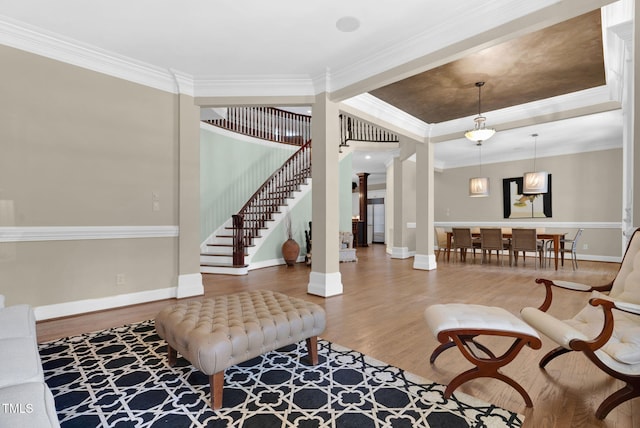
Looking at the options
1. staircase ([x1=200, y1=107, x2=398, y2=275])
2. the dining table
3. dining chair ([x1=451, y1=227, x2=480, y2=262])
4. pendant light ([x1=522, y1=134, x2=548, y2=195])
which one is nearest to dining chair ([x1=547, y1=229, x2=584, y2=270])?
the dining table

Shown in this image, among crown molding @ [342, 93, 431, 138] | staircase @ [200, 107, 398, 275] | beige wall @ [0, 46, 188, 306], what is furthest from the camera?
staircase @ [200, 107, 398, 275]

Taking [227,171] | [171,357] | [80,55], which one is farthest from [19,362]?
[227,171]

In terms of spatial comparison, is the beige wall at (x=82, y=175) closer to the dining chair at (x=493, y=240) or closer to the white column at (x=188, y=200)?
the white column at (x=188, y=200)

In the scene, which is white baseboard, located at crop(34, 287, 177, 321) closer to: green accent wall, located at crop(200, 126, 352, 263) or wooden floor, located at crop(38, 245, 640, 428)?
wooden floor, located at crop(38, 245, 640, 428)

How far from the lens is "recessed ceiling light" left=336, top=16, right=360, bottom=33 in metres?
3.06

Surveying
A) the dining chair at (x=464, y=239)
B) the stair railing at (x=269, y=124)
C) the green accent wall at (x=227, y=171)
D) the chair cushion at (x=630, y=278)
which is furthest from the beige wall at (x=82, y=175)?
the dining chair at (x=464, y=239)

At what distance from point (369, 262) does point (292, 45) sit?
17.9ft

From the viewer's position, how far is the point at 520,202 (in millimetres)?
9203

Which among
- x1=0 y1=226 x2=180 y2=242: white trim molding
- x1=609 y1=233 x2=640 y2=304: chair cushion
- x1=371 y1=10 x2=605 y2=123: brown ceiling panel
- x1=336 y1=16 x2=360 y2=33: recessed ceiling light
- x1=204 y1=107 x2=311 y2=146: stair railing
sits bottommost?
x1=609 y1=233 x2=640 y2=304: chair cushion

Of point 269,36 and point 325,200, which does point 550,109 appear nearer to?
point 325,200

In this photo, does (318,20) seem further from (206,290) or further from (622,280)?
(206,290)

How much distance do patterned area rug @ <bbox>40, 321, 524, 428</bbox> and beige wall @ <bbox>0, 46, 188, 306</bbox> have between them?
1.20 metres

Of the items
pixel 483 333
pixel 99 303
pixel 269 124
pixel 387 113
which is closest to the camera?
pixel 483 333

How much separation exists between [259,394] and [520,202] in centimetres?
973
